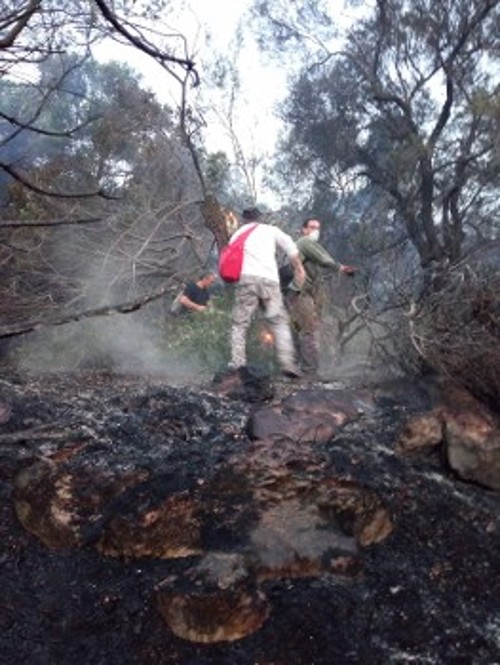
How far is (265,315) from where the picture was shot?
5539mm

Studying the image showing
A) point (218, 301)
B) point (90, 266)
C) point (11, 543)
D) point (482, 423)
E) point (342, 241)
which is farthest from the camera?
point (342, 241)

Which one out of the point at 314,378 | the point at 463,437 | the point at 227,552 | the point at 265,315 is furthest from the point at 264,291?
the point at 227,552

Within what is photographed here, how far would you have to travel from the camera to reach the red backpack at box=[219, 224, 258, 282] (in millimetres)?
5344

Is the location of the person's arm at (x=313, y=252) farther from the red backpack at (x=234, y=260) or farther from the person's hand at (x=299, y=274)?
the red backpack at (x=234, y=260)

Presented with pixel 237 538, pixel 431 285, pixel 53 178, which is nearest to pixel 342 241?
pixel 53 178

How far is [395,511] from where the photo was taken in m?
3.46

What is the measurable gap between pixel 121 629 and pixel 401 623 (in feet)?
4.06

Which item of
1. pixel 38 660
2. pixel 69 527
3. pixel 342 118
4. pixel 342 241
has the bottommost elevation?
pixel 38 660

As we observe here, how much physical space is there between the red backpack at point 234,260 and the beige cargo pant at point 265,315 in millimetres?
98

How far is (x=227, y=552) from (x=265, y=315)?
2.85 m

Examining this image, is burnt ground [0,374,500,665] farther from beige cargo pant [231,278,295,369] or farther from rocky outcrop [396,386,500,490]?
beige cargo pant [231,278,295,369]

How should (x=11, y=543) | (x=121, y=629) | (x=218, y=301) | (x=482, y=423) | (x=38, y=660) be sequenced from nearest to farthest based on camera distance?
(x=38, y=660) < (x=121, y=629) < (x=11, y=543) < (x=482, y=423) < (x=218, y=301)

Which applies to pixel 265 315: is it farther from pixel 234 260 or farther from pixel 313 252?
pixel 313 252

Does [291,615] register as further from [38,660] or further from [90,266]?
[90,266]
